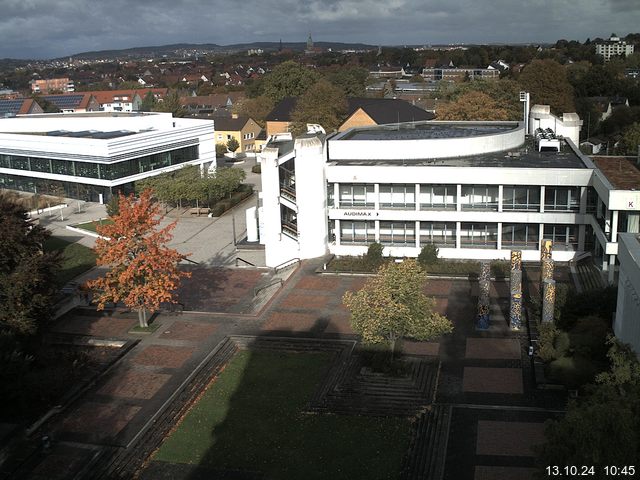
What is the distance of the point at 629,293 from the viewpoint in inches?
905

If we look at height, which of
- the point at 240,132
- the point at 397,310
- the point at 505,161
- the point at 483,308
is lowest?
the point at 483,308

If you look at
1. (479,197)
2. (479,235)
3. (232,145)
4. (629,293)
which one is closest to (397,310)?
(629,293)

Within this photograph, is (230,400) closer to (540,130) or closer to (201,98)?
(540,130)

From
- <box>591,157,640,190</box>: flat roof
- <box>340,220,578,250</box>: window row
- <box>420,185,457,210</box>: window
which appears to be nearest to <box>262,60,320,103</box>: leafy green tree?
<box>340,220,578,250</box>: window row

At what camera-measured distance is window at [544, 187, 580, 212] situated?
39250mm

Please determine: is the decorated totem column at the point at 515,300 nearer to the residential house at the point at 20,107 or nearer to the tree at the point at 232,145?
the tree at the point at 232,145

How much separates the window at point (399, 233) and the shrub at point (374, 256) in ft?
7.91

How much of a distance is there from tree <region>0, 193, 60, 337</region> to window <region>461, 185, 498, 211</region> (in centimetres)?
2234

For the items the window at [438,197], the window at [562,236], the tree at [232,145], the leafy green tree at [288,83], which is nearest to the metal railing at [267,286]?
Answer: the window at [438,197]

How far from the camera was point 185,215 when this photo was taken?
189 feet

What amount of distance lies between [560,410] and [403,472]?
642cm

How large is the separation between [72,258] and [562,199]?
30.3 m

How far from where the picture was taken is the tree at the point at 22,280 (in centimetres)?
2677

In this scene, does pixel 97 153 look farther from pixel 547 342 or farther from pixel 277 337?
pixel 547 342
